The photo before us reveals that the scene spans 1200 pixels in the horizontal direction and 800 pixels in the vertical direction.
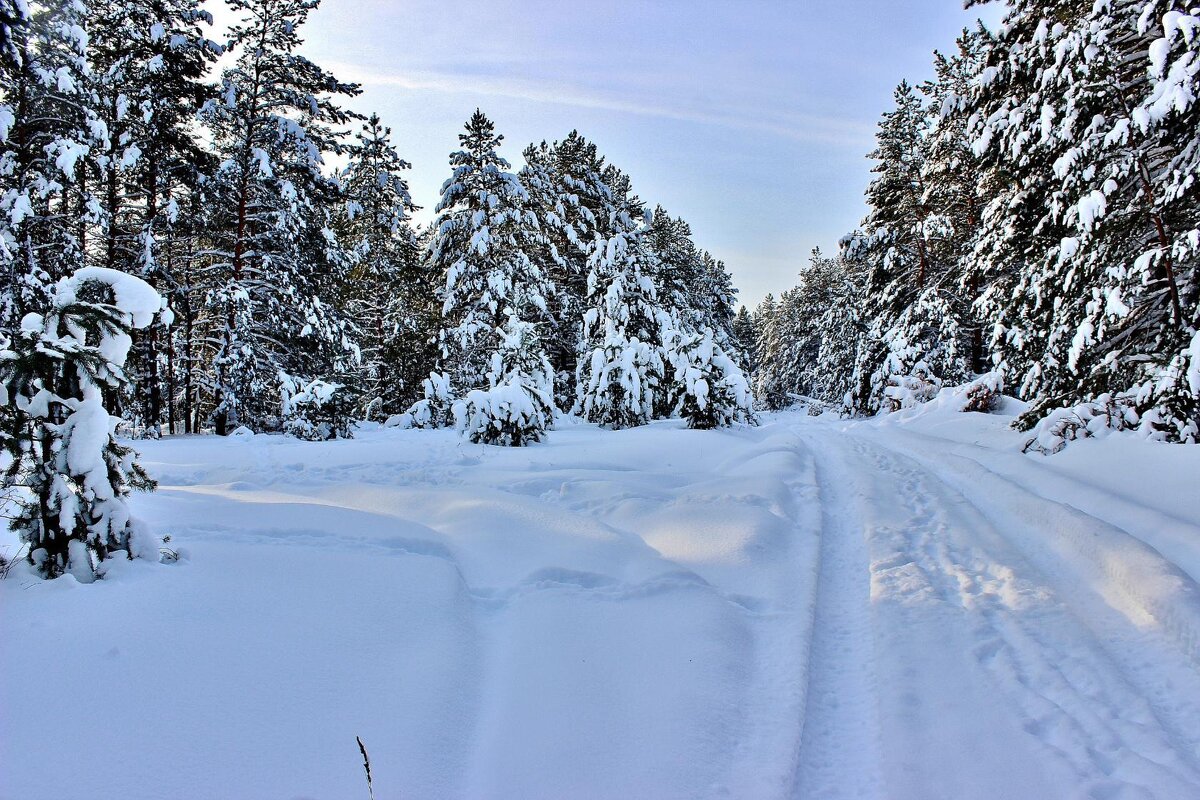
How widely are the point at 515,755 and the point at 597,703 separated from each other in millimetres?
556

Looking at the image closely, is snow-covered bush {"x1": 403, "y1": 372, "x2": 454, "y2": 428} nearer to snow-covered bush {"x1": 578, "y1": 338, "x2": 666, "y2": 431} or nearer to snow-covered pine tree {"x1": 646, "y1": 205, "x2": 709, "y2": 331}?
snow-covered bush {"x1": 578, "y1": 338, "x2": 666, "y2": 431}

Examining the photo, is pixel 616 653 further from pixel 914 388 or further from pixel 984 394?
pixel 914 388

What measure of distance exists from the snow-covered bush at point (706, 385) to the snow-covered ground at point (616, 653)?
769 cm

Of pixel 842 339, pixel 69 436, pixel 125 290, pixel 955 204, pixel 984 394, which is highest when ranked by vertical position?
pixel 955 204

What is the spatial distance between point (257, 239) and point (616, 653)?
15581 millimetres

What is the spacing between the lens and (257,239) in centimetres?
1488

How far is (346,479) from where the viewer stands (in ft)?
24.7

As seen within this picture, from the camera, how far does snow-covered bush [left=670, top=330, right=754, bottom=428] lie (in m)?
14.0

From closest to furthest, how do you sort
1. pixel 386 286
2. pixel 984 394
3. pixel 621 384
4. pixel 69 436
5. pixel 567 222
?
pixel 69 436
pixel 984 394
pixel 621 384
pixel 567 222
pixel 386 286

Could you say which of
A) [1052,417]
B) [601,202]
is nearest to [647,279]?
[601,202]

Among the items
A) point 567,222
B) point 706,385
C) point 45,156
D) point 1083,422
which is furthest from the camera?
point 567,222

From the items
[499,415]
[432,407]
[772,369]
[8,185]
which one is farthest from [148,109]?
[772,369]

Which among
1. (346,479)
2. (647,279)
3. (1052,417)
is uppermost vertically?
(647,279)

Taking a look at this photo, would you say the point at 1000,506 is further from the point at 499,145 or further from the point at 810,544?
the point at 499,145
